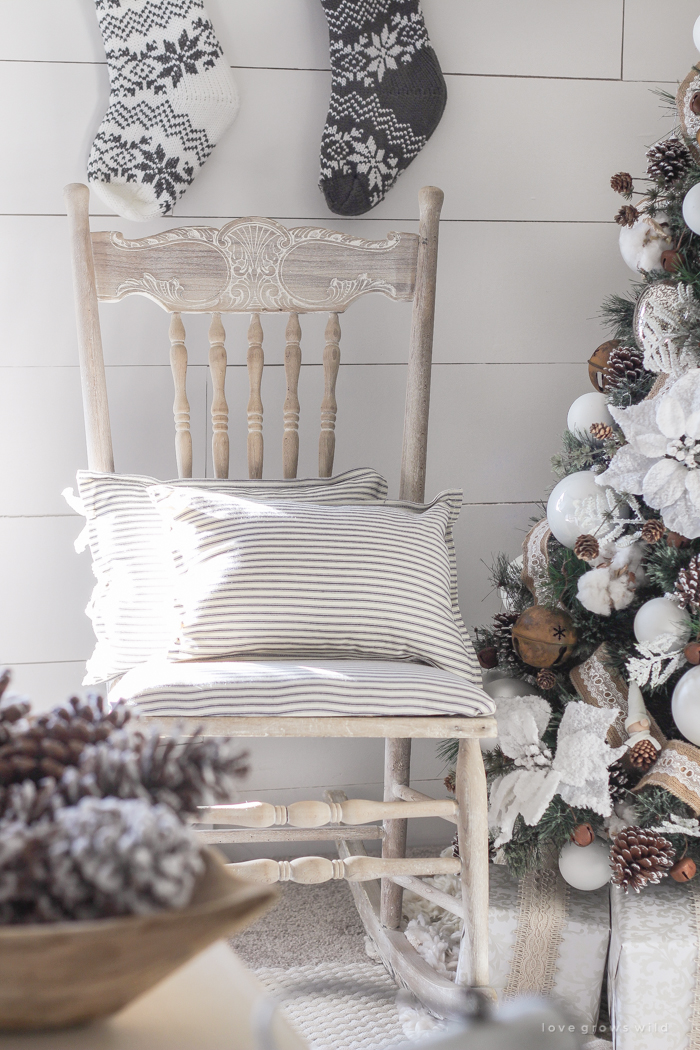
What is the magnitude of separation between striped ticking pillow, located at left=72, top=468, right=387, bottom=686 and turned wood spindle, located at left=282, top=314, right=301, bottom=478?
→ 0.35 feet

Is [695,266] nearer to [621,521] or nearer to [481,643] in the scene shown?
[621,521]

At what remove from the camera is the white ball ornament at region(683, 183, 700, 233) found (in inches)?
35.3

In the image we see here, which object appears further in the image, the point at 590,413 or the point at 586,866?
the point at 590,413

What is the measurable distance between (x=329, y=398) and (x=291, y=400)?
53 millimetres

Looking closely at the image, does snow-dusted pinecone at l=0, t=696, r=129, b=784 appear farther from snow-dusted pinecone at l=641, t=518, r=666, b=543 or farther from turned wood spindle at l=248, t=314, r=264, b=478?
turned wood spindle at l=248, t=314, r=264, b=478

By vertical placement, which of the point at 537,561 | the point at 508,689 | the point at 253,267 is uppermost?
the point at 253,267

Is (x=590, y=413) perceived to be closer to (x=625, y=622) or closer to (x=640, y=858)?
(x=625, y=622)

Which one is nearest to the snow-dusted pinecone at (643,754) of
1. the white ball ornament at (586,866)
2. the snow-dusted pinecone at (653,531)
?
the white ball ornament at (586,866)

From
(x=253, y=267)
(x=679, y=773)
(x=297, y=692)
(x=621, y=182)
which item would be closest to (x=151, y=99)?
(x=253, y=267)

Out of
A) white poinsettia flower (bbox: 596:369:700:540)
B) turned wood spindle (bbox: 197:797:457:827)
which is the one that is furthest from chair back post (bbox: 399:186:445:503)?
turned wood spindle (bbox: 197:797:457:827)

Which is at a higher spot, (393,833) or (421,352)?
(421,352)

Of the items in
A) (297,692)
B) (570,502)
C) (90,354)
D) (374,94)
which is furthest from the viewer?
(374,94)

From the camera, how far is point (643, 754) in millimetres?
866

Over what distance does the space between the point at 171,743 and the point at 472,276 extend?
1143 millimetres
